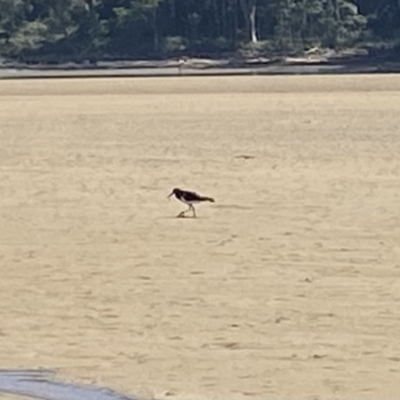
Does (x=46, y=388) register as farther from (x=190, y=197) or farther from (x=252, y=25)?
(x=252, y=25)

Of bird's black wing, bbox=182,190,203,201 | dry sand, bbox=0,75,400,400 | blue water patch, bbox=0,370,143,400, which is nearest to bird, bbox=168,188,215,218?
bird's black wing, bbox=182,190,203,201

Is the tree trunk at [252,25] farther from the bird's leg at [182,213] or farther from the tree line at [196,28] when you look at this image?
the bird's leg at [182,213]

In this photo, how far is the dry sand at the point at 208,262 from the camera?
8.80m

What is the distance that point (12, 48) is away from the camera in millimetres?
86312

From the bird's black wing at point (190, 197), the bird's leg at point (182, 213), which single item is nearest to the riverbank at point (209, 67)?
the bird's leg at point (182, 213)

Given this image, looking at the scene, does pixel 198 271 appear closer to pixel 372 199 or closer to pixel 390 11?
pixel 372 199

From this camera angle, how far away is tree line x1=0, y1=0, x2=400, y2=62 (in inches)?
3287

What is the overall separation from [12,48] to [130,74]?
19.5 metres

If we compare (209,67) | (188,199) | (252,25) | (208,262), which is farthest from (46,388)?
(252,25)

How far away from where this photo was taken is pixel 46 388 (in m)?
8.32

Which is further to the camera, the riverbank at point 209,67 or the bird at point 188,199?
the riverbank at point 209,67

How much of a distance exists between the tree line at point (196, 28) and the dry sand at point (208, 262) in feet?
181

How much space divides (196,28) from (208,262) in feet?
244

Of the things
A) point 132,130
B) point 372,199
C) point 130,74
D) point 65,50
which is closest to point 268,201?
point 372,199
